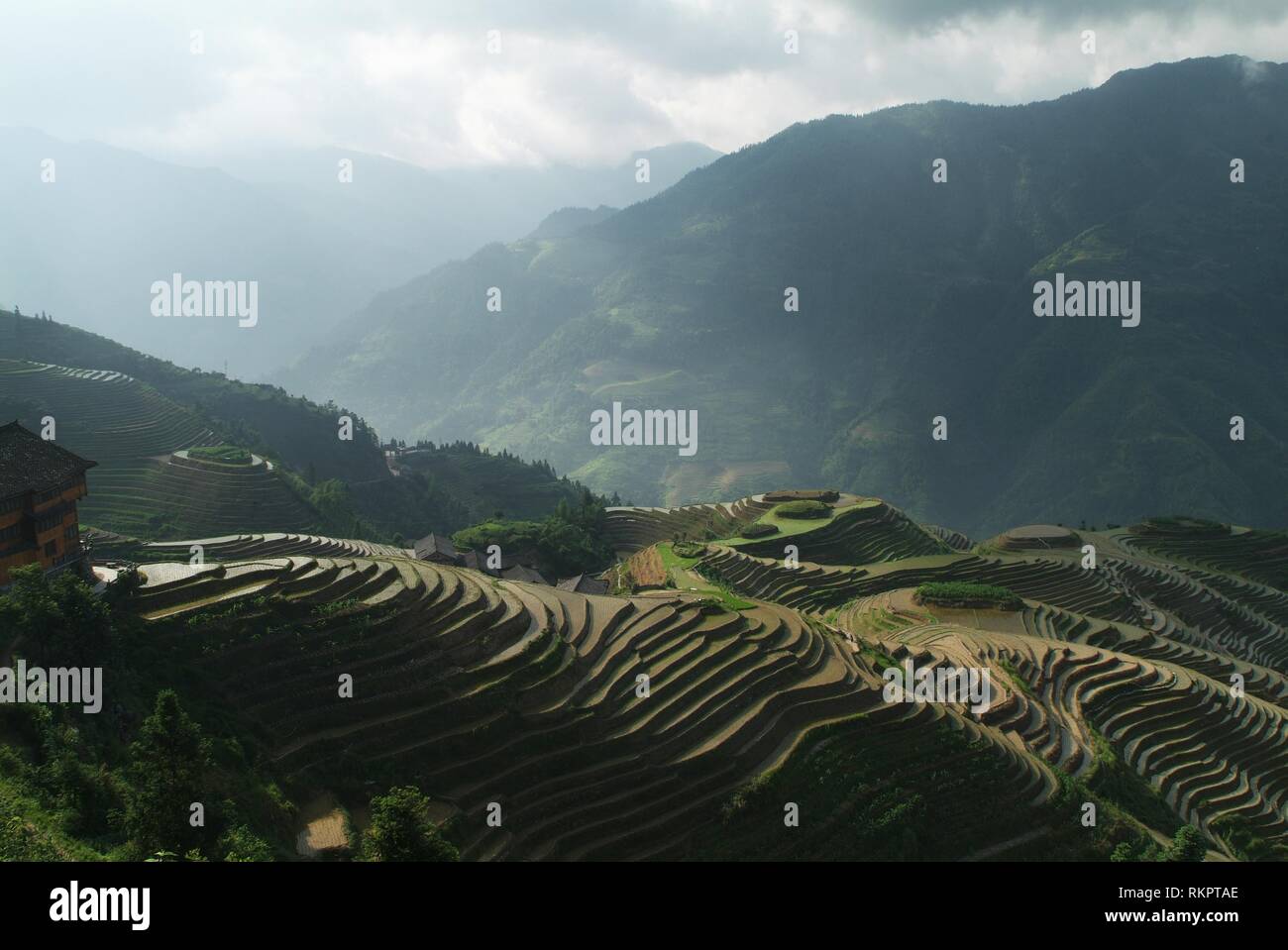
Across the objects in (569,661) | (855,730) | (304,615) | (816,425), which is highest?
(816,425)

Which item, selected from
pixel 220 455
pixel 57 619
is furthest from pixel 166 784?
pixel 220 455

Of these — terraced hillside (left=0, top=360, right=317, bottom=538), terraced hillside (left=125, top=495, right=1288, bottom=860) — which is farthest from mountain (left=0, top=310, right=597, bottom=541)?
terraced hillside (left=125, top=495, right=1288, bottom=860)

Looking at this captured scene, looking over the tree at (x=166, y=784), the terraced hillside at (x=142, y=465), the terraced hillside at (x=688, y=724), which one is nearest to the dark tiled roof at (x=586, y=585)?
the terraced hillside at (x=688, y=724)

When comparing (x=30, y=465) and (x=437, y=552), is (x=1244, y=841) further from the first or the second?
(x=437, y=552)

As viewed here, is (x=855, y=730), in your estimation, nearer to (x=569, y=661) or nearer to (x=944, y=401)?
(x=569, y=661)

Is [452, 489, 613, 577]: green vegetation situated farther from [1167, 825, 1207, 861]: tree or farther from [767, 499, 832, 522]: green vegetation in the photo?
[1167, 825, 1207, 861]: tree

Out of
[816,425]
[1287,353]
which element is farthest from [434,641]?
[1287,353]

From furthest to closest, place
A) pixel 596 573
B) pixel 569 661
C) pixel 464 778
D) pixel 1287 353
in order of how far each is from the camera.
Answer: pixel 1287 353 → pixel 596 573 → pixel 569 661 → pixel 464 778
